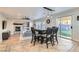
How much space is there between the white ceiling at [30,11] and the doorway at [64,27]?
27 centimetres

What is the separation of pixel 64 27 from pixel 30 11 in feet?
3.14

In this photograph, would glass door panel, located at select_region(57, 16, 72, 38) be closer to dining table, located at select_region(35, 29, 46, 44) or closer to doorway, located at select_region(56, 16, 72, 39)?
doorway, located at select_region(56, 16, 72, 39)

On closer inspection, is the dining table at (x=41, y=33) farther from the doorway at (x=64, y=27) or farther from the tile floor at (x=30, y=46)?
the doorway at (x=64, y=27)

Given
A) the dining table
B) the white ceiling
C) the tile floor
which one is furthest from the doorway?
the dining table

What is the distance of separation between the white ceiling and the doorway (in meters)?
0.27

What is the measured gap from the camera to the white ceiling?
2.47 m

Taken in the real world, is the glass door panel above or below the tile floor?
above

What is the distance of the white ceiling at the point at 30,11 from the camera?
247cm

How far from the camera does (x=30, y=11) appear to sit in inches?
102
